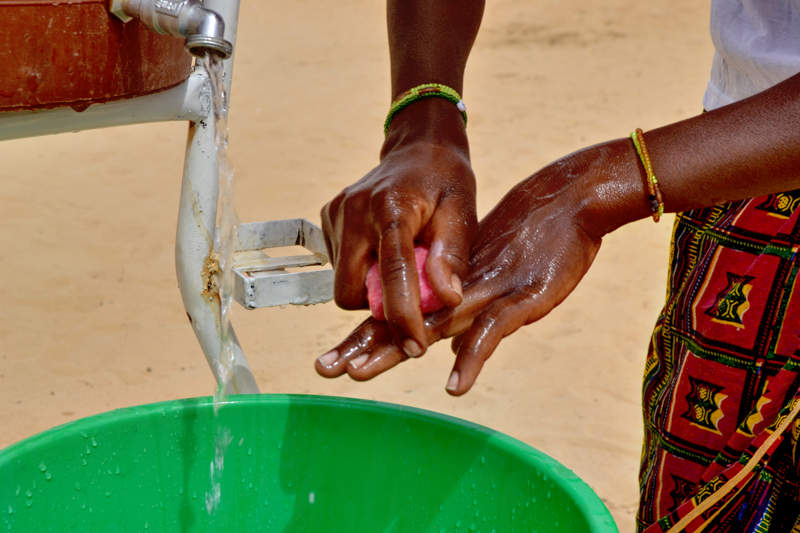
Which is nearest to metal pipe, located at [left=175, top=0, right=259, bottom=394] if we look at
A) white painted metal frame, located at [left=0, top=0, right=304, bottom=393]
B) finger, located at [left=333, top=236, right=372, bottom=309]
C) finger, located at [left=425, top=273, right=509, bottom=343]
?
white painted metal frame, located at [left=0, top=0, right=304, bottom=393]

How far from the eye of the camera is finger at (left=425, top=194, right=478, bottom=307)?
858 millimetres

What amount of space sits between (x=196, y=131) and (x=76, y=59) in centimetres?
31

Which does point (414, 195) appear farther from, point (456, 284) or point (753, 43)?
point (753, 43)

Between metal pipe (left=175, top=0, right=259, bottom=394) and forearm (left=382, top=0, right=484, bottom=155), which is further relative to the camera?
metal pipe (left=175, top=0, right=259, bottom=394)

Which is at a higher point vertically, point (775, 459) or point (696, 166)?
point (696, 166)

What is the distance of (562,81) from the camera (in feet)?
17.1

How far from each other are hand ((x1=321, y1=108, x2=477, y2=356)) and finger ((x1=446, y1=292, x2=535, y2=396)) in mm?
31

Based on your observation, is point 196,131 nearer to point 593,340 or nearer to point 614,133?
point 593,340

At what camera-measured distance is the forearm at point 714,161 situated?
33.3 inches

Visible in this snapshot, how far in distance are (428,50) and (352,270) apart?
353 mm

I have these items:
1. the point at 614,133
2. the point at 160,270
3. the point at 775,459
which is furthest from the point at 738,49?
the point at 614,133

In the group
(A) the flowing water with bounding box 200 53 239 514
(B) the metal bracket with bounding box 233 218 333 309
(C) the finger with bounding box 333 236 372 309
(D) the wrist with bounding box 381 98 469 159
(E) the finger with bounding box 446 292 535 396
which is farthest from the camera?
(B) the metal bracket with bounding box 233 218 333 309

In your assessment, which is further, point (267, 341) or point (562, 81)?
point (562, 81)

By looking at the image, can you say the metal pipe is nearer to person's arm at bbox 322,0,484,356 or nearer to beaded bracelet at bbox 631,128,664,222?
person's arm at bbox 322,0,484,356
